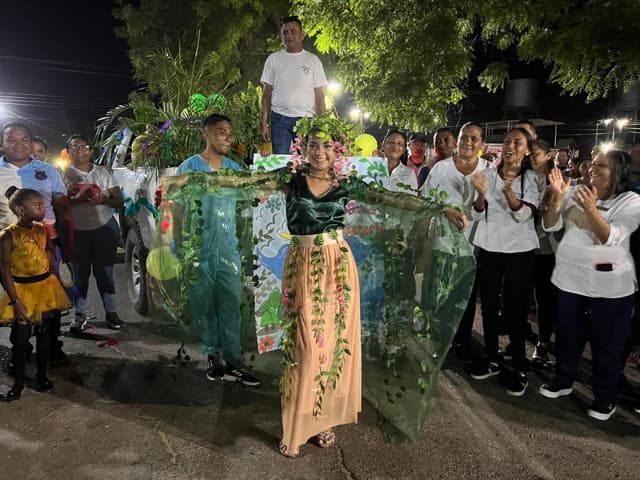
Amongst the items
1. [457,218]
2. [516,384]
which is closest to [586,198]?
[457,218]

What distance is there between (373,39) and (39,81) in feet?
95.3

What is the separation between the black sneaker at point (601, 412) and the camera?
337cm

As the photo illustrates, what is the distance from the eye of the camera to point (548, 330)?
442 centimetres

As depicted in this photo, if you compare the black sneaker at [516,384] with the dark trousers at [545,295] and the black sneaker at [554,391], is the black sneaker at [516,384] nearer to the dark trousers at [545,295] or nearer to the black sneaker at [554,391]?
the black sneaker at [554,391]

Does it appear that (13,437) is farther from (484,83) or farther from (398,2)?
(484,83)

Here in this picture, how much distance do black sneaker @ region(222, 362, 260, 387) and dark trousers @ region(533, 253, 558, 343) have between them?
267 cm

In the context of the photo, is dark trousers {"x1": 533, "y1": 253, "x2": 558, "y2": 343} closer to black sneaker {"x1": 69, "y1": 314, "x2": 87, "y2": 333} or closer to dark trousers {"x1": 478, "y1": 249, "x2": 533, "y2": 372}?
dark trousers {"x1": 478, "y1": 249, "x2": 533, "y2": 372}

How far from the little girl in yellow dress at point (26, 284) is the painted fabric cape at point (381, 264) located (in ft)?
2.81

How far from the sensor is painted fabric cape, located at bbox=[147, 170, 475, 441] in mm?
2889

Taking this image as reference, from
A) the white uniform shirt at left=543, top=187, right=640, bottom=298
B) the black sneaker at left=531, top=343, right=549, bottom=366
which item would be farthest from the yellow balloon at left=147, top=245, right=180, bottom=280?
the black sneaker at left=531, top=343, right=549, bottom=366

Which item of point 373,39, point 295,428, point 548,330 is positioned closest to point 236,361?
point 295,428

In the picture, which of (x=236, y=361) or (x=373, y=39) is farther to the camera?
(x=373, y=39)

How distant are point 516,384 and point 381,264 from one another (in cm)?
155

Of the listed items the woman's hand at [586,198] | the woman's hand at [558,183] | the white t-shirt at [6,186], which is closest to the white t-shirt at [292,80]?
the woman's hand at [558,183]
